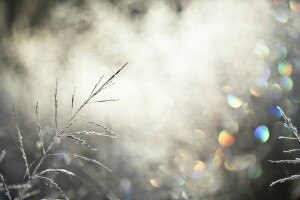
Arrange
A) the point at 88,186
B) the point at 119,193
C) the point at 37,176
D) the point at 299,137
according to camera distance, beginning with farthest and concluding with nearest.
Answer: the point at 88,186, the point at 119,193, the point at 299,137, the point at 37,176

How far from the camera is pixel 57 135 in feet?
10.3

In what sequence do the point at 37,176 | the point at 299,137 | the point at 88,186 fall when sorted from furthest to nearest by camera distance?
the point at 88,186
the point at 299,137
the point at 37,176

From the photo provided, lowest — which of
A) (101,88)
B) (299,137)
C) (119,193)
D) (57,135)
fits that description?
(119,193)

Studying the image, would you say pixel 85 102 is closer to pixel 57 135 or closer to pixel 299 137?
pixel 57 135

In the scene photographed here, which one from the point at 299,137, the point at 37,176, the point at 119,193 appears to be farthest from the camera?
the point at 119,193

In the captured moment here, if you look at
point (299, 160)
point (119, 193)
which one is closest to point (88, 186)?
point (119, 193)

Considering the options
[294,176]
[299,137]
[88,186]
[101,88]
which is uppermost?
[101,88]

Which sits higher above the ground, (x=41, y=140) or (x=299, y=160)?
(x=41, y=140)

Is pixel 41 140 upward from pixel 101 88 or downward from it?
downward

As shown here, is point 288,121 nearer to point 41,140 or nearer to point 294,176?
point 294,176

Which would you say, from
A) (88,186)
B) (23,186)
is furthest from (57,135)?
(88,186)

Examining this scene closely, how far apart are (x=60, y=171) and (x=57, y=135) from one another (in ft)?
0.80

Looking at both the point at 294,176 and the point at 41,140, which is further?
the point at 294,176

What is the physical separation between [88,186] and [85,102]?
28812 mm
